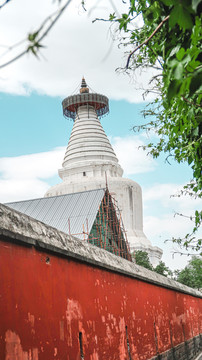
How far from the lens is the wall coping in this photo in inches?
158

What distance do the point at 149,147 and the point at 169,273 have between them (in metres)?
18.9

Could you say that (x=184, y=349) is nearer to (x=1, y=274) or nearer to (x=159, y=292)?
(x=159, y=292)

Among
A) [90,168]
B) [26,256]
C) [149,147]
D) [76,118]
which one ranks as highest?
[76,118]

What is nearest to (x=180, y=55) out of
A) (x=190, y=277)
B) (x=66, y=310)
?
(x=66, y=310)

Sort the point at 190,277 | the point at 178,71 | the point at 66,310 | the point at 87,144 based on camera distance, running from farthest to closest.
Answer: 1. the point at 87,144
2. the point at 190,277
3. the point at 66,310
4. the point at 178,71

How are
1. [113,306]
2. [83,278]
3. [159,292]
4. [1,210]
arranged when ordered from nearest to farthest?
[1,210] < [83,278] < [113,306] < [159,292]

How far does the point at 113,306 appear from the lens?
6566 mm

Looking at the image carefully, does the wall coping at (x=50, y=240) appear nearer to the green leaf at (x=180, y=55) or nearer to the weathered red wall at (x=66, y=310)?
the weathered red wall at (x=66, y=310)

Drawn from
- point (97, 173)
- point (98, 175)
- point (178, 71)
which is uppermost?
point (97, 173)

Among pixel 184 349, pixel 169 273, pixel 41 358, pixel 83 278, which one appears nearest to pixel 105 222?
Answer: pixel 169 273

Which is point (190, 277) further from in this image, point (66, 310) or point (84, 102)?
point (66, 310)

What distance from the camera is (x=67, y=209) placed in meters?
19.9

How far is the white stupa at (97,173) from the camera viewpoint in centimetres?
3366

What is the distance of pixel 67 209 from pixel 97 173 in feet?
49.9
